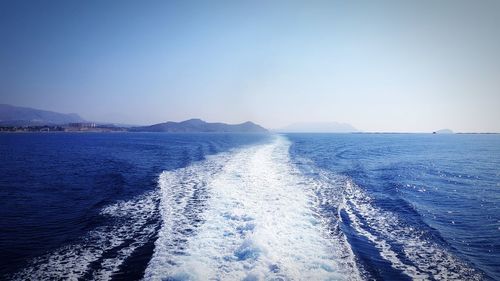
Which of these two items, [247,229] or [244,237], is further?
[247,229]

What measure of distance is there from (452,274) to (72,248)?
50.6ft

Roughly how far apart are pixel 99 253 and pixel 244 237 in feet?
19.9

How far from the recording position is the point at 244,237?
12.1m

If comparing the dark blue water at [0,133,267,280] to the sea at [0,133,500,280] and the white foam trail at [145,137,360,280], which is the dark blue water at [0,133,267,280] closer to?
the sea at [0,133,500,280]

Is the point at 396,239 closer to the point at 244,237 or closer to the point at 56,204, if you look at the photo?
the point at 244,237

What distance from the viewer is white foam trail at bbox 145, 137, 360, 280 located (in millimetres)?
9391

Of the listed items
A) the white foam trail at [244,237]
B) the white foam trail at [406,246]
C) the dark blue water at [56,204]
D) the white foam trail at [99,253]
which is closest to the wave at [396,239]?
the white foam trail at [406,246]

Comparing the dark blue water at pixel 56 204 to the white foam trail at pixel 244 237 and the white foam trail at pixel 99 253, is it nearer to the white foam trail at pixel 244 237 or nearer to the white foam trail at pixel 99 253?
the white foam trail at pixel 99 253

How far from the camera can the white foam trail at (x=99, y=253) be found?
30.1 ft

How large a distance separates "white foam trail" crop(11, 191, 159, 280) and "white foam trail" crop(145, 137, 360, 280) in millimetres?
1123

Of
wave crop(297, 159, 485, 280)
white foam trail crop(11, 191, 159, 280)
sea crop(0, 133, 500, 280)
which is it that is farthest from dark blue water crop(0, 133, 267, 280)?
wave crop(297, 159, 485, 280)

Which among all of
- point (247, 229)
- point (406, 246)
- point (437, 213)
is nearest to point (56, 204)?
point (247, 229)

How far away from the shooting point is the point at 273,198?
59.3 feet

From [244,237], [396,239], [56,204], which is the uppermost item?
[244,237]
